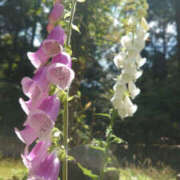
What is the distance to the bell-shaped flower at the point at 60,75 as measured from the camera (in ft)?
2.14

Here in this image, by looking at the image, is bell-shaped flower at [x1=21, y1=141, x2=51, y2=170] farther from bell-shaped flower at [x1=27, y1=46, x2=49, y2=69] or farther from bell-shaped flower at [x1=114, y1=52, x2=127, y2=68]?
bell-shaped flower at [x1=114, y1=52, x2=127, y2=68]

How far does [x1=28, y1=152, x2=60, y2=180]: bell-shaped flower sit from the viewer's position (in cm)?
65

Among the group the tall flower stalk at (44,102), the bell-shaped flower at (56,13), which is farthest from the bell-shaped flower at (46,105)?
the bell-shaped flower at (56,13)

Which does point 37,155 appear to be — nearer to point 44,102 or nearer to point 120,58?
point 44,102

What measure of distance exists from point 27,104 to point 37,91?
1.8 inches

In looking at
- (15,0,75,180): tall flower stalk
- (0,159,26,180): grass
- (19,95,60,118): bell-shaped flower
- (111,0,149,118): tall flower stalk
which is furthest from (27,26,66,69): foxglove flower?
(0,159,26,180): grass

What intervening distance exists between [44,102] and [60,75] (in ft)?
0.28

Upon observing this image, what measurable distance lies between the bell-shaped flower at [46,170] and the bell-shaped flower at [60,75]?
21 centimetres

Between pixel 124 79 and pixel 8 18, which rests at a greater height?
pixel 8 18

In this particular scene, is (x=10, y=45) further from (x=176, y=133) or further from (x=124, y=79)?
(x=124, y=79)

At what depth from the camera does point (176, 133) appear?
761 cm

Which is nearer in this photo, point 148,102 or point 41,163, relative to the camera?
point 41,163

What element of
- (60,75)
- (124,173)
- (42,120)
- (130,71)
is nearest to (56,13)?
(60,75)

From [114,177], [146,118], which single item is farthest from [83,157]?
[146,118]
